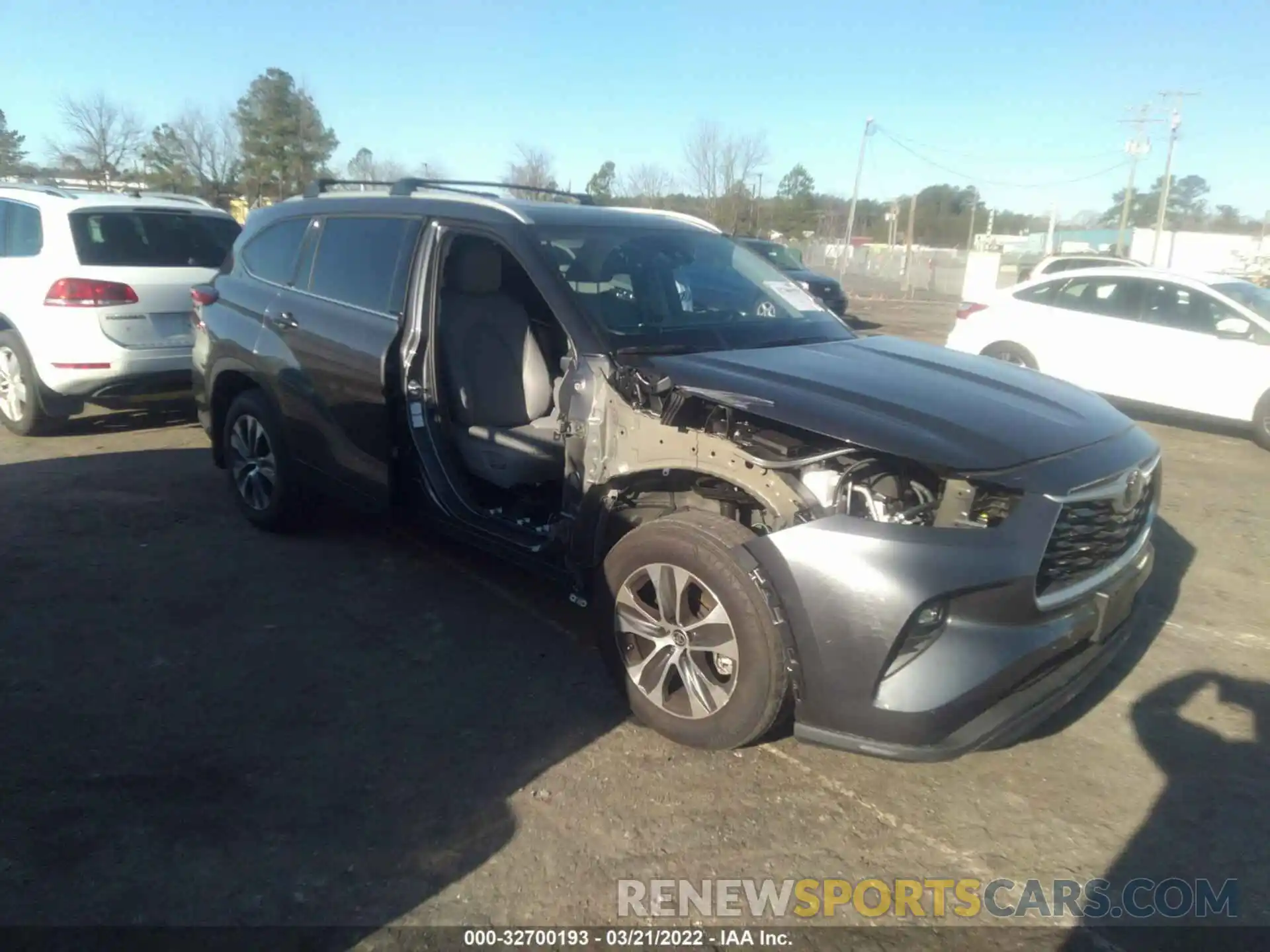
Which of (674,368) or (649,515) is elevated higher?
(674,368)

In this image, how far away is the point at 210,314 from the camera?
221 inches

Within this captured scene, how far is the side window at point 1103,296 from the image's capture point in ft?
32.0

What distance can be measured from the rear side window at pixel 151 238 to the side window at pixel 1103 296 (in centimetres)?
822

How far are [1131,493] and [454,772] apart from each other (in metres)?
2.54

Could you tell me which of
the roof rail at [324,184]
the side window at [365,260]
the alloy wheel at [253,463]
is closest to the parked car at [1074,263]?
the roof rail at [324,184]

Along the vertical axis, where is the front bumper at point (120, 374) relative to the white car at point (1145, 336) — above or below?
below

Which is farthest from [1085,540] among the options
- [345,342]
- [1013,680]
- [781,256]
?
[781,256]

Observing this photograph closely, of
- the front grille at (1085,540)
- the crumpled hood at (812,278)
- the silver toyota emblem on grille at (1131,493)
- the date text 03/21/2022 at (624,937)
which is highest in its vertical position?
the crumpled hood at (812,278)

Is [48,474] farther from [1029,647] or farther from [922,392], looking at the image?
[1029,647]

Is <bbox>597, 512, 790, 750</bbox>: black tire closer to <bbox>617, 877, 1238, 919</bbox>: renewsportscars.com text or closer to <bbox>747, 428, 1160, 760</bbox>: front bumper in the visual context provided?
<bbox>747, 428, 1160, 760</bbox>: front bumper

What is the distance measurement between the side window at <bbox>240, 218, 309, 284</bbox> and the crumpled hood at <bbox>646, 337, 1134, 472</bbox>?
253cm

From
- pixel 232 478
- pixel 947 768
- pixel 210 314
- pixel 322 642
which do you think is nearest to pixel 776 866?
pixel 947 768

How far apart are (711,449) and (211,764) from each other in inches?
79.5

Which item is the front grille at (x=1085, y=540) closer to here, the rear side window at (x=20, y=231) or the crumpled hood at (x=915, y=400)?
the crumpled hood at (x=915, y=400)
